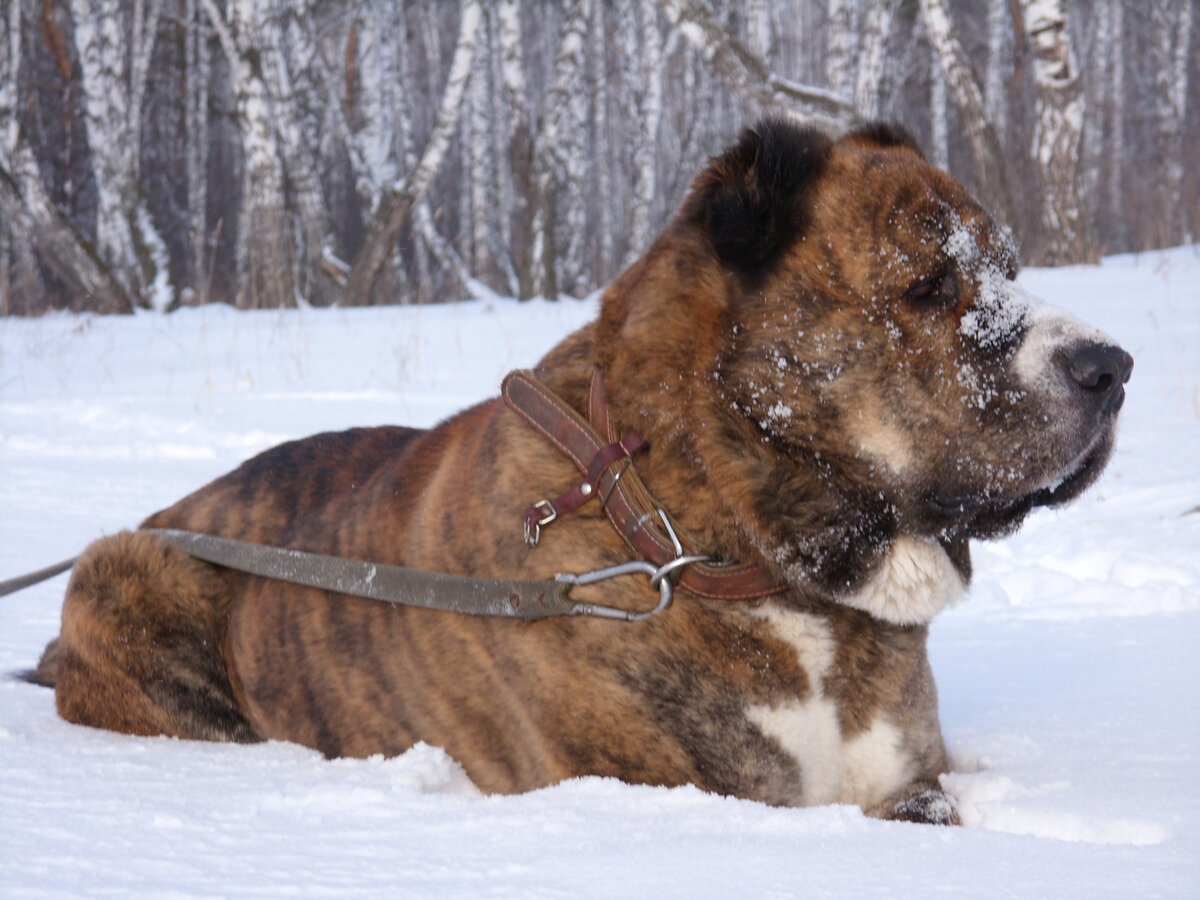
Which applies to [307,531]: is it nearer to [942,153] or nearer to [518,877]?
[518,877]

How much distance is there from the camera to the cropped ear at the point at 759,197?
2160mm

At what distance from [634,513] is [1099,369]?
87 cm

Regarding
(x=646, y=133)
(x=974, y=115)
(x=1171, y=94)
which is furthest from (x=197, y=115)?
(x=1171, y=94)

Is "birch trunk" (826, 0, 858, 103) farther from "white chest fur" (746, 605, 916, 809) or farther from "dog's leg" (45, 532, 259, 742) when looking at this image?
"white chest fur" (746, 605, 916, 809)

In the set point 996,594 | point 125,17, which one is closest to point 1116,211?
point 125,17

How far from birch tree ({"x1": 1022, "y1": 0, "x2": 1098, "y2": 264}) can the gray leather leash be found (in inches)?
385

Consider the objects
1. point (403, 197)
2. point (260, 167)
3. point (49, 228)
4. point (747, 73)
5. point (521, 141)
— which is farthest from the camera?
point (521, 141)

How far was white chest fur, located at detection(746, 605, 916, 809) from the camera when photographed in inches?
83.5

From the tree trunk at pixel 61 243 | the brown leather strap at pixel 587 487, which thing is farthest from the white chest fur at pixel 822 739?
the tree trunk at pixel 61 243

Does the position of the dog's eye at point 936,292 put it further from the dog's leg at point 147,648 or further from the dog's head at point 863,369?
the dog's leg at point 147,648

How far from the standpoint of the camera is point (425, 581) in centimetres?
232

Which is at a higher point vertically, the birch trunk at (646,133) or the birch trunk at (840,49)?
the birch trunk at (840,49)

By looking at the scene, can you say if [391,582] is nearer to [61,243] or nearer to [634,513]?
Result: [634,513]

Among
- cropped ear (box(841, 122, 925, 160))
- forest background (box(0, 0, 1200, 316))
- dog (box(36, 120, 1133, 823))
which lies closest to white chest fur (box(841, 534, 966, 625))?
dog (box(36, 120, 1133, 823))
